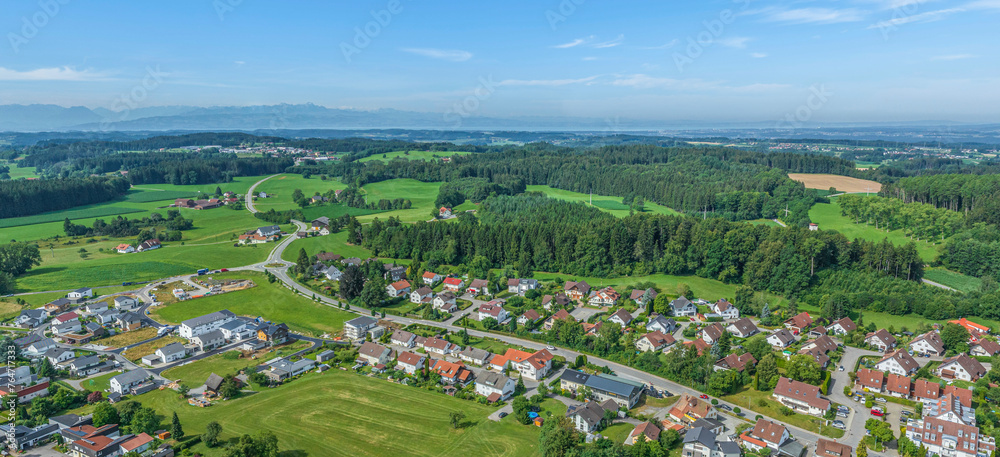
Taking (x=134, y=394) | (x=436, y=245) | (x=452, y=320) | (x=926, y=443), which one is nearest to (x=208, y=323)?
(x=134, y=394)

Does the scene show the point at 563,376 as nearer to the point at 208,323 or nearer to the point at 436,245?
the point at 208,323

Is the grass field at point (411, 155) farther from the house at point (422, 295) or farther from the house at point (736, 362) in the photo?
the house at point (736, 362)

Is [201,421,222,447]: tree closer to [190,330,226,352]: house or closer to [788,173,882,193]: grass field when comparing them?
[190,330,226,352]: house

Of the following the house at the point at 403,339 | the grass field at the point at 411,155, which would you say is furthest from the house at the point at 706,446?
the grass field at the point at 411,155

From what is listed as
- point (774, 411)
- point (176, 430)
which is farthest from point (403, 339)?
point (774, 411)

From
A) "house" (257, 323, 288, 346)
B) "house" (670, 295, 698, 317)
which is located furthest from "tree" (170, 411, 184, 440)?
"house" (670, 295, 698, 317)

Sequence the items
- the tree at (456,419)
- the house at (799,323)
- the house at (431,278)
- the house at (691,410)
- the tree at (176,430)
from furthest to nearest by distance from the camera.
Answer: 1. the house at (431,278)
2. the house at (799,323)
3. the house at (691,410)
4. the tree at (456,419)
5. the tree at (176,430)

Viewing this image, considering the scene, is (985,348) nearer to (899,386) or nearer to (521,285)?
(899,386)
